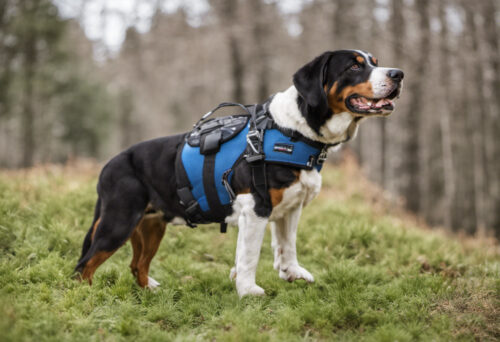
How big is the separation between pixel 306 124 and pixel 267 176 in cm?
58

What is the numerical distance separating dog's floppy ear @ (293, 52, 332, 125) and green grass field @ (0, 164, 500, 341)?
66.2 inches

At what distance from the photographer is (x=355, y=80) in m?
3.41

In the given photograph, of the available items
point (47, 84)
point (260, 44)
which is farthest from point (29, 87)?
point (260, 44)

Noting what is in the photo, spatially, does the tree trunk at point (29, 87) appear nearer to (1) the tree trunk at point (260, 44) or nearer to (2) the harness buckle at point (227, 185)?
(1) the tree trunk at point (260, 44)

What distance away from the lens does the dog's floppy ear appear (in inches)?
134

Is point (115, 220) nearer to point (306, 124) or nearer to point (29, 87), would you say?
point (306, 124)

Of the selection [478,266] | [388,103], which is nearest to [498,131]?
[478,266]

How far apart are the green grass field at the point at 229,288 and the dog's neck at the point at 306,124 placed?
4.72 feet

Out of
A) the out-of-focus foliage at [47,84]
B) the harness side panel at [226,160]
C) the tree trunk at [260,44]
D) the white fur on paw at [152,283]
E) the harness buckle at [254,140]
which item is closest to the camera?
the harness buckle at [254,140]

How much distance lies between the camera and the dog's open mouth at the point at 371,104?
131 inches

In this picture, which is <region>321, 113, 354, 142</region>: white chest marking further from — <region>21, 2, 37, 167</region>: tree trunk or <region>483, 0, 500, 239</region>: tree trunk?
<region>21, 2, 37, 167</region>: tree trunk

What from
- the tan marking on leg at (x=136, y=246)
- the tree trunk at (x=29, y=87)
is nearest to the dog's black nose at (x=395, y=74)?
the tan marking on leg at (x=136, y=246)

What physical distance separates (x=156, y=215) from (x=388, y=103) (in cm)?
240

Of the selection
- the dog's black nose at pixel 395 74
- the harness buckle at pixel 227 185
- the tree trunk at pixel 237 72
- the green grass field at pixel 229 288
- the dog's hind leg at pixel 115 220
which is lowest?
the green grass field at pixel 229 288
